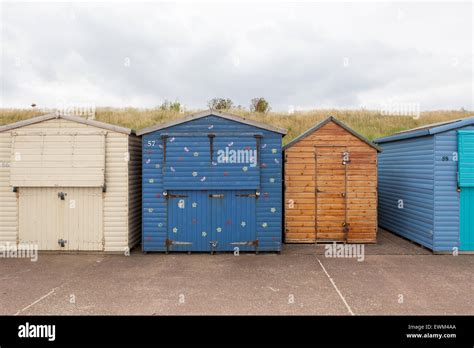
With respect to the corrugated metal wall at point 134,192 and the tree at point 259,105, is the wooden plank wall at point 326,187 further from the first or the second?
the tree at point 259,105

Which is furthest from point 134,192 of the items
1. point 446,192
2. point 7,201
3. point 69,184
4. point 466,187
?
point 466,187

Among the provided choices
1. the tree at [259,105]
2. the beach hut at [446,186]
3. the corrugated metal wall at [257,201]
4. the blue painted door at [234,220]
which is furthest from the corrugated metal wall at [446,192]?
the tree at [259,105]

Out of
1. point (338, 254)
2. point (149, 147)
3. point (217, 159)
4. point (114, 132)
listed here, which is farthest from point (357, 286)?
point (114, 132)

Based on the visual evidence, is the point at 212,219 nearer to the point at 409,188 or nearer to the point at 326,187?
the point at 326,187

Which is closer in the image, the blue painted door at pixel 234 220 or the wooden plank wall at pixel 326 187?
the blue painted door at pixel 234 220

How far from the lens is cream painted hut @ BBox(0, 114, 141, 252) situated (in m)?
10.6

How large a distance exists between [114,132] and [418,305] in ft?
30.3

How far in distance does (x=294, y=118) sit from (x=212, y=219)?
898 inches

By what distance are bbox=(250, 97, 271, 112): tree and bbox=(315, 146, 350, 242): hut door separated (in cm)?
2731

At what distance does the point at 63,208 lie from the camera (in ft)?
35.1

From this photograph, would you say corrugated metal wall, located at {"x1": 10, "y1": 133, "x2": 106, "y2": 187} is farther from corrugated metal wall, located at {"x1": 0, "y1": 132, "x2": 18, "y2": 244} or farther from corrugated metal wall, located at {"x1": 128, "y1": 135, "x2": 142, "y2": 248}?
corrugated metal wall, located at {"x1": 128, "y1": 135, "x2": 142, "y2": 248}

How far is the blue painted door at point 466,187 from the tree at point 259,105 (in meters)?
28.9

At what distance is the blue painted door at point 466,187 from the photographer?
408 inches

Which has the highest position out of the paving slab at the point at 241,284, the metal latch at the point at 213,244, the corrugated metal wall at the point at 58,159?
the corrugated metal wall at the point at 58,159
